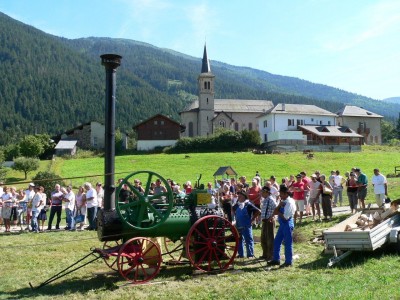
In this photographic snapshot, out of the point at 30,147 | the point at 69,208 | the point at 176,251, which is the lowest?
the point at 176,251

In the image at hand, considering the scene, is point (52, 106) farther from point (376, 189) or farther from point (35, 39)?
point (376, 189)

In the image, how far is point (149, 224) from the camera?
29.6 ft

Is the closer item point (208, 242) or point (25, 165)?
point (208, 242)

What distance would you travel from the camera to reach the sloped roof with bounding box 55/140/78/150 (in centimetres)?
6662

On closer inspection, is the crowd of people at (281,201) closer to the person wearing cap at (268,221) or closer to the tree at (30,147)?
the person wearing cap at (268,221)

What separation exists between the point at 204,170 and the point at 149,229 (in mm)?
32990

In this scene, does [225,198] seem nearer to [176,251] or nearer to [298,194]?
[298,194]

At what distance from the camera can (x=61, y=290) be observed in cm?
841

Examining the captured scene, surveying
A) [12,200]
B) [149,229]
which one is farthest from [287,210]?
[12,200]

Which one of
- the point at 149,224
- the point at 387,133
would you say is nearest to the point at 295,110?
the point at 387,133

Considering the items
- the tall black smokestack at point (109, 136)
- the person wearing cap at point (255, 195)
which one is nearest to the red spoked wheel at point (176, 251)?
the tall black smokestack at point (109, 136)

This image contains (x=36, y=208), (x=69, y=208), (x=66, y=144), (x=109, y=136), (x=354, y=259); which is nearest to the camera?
(x=109, y=136)

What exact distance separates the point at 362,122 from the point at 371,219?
246 ft

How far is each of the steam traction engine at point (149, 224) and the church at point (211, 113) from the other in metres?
71.7
